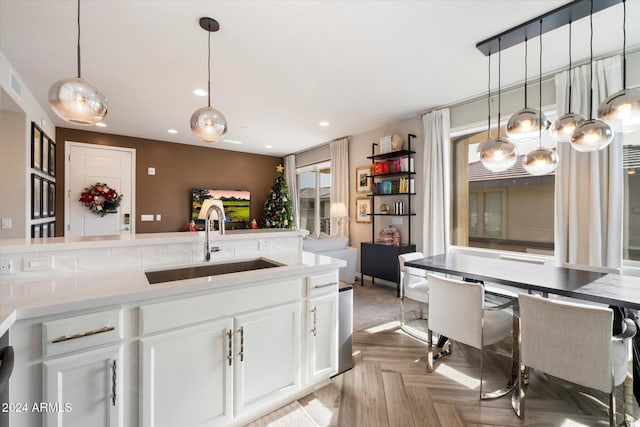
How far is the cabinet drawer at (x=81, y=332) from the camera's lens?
113 centimetres

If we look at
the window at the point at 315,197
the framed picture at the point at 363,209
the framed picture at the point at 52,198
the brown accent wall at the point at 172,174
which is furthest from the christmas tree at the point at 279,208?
the framed picture at the point at 52,198

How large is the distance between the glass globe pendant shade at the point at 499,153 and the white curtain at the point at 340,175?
11.0ft

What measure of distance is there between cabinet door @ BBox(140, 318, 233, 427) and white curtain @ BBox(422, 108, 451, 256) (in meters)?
3.37

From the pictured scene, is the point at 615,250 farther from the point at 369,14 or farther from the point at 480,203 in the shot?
the point at 369,14

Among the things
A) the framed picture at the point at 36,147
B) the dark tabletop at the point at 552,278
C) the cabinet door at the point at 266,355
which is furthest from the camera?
the framed picture at the point at 36,147

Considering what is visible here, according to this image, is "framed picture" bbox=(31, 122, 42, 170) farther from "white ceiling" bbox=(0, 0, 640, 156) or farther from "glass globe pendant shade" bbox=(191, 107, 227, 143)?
"glass globe pendant shade" bbox=(191, 107, 227, 143)

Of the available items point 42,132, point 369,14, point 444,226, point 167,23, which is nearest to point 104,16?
point 167,23

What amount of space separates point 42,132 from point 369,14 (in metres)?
4.81

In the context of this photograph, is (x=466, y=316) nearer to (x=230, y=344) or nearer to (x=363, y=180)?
(x=230, y=344)

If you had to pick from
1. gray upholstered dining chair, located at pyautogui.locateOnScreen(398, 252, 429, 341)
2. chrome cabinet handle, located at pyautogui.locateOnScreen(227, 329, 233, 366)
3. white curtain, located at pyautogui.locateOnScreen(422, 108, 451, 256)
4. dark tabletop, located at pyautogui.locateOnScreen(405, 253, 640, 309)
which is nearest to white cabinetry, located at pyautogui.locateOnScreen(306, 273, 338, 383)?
chrome cabinet handle, located at pyautogui.locateOnScreen(227, 329, 233, 366)

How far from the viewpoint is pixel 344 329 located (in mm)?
2258

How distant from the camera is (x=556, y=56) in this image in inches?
108

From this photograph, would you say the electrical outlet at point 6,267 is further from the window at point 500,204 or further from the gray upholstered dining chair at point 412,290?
the window at point 500,204

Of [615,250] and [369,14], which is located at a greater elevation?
[369,14]
